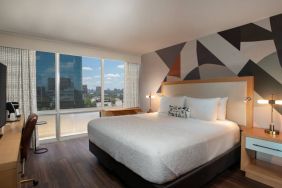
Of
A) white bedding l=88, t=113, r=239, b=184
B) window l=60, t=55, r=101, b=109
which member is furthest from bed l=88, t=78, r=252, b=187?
window l=60, t=55, r=101, b=109

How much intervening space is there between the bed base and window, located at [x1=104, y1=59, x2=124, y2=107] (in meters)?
2.37

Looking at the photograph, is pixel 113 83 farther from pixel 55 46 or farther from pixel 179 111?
pixel 179 111

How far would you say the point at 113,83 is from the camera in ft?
16.1

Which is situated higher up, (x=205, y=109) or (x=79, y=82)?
(x=79, y=82)

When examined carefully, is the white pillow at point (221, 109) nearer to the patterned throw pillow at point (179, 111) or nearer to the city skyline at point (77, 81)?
the patterned throw pillow at point (179, 111)

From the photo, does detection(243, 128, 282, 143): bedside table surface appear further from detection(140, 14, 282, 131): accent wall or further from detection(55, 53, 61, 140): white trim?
detection(55, 53, 61, 140): white trim

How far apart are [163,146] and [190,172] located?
0.48 m

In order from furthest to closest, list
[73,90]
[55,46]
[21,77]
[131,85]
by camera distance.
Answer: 1. [131,85]
2. [73,90]
3. [55,46]
4. [21,77]

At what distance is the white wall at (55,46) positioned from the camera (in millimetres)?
3208

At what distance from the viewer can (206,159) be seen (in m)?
1.98

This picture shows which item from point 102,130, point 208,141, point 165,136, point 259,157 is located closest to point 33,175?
point 102,130

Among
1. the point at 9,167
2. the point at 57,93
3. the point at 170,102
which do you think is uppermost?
the point at 57,93

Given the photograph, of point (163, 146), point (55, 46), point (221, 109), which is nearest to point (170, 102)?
point (221, 109)

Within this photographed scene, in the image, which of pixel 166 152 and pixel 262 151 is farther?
pixel 262 151
